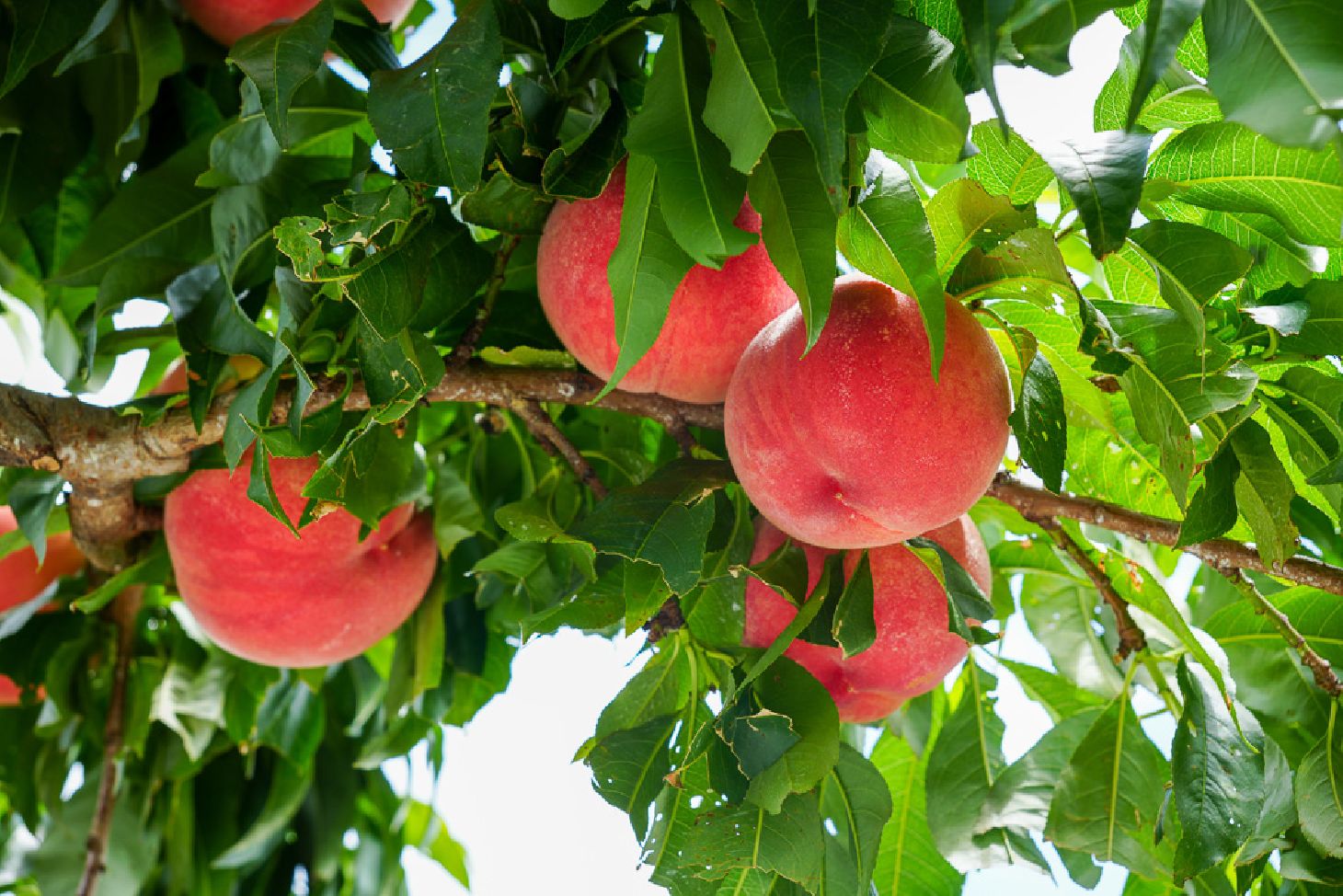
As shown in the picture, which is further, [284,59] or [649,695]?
[649,695]

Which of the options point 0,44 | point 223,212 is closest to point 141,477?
point 223,212

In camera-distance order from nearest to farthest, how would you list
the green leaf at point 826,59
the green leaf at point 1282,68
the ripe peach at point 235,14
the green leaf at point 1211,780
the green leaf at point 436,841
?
the green leaf at point 1282,68 < the green leaf at point 826,59 < the green leaf at point 1211,780 < the ripe peach at point 235,14 < the green leaf at point 436,841

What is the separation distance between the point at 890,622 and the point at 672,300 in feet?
0.88

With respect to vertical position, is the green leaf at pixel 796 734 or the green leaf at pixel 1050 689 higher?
the green leaf at pixel 796 734

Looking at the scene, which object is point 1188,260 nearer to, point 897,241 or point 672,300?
point 897,241

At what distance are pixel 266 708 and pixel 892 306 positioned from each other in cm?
86

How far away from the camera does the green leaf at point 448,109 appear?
23.5 inches

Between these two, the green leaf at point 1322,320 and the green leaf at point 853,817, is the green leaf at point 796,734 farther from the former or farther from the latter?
the green leaf at point 1322,320

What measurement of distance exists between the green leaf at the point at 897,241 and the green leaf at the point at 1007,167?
100 millimetres

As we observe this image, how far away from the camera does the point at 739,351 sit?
0.73 meters

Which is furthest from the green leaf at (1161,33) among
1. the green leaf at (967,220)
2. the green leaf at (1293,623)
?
the green leaf at (1293,623)

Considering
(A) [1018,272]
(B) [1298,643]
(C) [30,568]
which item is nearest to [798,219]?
(A) [1018,272]

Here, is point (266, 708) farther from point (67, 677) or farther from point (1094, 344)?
point (1094, 344)

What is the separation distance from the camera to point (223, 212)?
777 millimetres
